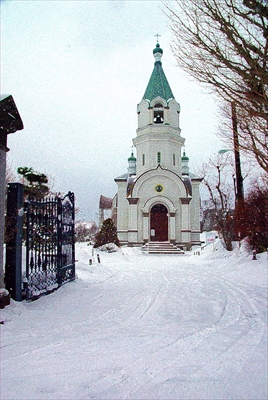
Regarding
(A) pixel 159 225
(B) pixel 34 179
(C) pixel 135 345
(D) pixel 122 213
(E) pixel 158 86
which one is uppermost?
(E) pixel 158 86

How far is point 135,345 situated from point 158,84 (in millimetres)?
29755

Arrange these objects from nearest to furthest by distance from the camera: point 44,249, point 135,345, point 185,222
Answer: point 135,345 → point 44,249 → point 185,222

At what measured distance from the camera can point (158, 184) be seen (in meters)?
28.6

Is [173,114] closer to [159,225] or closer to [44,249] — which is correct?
[159,225]

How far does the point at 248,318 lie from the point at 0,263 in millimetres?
4718

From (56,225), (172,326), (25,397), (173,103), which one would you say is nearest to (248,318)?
(172,326)

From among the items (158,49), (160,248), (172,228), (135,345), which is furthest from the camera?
(158,49)

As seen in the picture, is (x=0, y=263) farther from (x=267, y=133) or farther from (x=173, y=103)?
(x=173, y=103)

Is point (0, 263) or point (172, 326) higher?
point (0, 263)

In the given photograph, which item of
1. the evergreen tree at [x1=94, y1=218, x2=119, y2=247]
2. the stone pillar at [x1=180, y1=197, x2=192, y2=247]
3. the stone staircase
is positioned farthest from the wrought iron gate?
the stone pillar at [x1=180, y1=197, x2=192, y2=247]

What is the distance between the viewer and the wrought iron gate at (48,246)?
7109 millimetres

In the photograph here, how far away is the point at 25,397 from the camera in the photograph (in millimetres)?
3287

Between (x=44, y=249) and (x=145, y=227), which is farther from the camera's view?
(x=145, y=227)

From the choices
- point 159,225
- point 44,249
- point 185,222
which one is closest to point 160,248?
point 159,225
